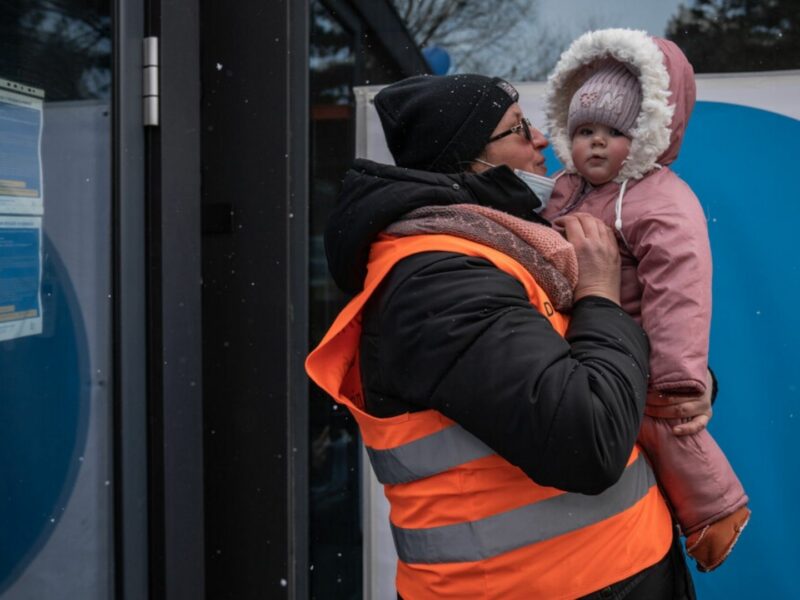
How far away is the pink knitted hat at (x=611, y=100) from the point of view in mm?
1538

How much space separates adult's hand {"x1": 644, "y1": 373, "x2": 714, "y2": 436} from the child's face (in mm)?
468

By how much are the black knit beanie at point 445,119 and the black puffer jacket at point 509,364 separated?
152mm

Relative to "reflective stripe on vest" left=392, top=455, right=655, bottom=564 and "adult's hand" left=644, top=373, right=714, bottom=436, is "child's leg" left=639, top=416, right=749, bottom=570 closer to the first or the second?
"adult's hand" left=644, top=373, right=714, bottom=436

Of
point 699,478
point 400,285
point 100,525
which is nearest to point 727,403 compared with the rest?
point 699,478

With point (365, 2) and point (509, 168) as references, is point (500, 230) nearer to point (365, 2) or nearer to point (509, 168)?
point (509, 168)

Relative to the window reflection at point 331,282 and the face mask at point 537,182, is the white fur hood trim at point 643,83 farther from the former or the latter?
the window reflection at point 331,282

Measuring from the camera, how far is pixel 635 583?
1.30 meters

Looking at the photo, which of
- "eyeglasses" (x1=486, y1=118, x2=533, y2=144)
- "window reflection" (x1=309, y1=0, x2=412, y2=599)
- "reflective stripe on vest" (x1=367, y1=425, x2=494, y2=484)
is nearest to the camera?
"reflective stripe on vest" (x1=367, y1=425, x2=494, y2=484)

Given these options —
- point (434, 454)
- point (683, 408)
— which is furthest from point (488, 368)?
point (683, 408)

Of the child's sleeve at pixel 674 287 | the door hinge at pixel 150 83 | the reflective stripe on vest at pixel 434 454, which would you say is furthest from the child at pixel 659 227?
the door hinge at pixel 150 83

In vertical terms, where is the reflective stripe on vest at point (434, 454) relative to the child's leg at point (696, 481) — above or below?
above

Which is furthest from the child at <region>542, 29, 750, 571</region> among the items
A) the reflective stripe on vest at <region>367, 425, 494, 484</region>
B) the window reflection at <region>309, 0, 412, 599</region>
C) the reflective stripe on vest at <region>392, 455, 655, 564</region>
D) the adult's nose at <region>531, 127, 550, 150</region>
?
the window reflection at <region>309, 0, 412, 599</region>

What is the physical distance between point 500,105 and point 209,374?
54.5 inches

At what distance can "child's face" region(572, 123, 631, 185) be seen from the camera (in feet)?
5.10
